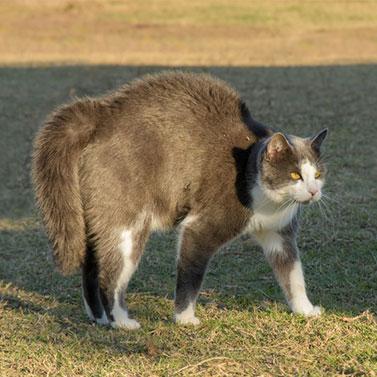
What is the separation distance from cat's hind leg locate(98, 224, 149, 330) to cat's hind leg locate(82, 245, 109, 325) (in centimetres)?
14

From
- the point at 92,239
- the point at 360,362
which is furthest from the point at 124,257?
the point at 360,362

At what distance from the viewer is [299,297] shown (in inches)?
235

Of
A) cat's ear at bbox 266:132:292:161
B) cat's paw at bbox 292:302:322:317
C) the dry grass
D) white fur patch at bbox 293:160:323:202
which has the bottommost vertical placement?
the dry grass

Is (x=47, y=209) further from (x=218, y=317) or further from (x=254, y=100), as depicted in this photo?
(x=254, y=100)

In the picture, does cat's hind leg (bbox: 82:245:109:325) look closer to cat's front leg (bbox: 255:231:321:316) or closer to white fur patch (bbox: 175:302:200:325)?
white fur patch (bbox: 175:302:200:325)

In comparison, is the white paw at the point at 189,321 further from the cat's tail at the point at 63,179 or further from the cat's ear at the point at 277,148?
the cat's ear at the point at 277,148

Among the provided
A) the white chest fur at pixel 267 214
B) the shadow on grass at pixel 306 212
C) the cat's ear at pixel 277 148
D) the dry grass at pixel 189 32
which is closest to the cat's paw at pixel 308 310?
the shadow on grass at pixel 306 212

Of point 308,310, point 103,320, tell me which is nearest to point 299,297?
point 308,310

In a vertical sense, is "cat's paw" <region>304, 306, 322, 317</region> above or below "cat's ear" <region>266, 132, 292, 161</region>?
below

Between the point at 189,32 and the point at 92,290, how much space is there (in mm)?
18552

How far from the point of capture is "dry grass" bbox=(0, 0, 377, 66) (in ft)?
64.3

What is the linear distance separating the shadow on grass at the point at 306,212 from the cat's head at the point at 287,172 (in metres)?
0.85

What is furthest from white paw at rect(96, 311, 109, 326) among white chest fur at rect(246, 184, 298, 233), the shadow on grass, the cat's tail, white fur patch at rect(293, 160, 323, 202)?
white fur patch at rect(293, 160, 323, 202)

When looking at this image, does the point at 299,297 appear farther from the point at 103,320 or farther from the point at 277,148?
the point at 103,320
